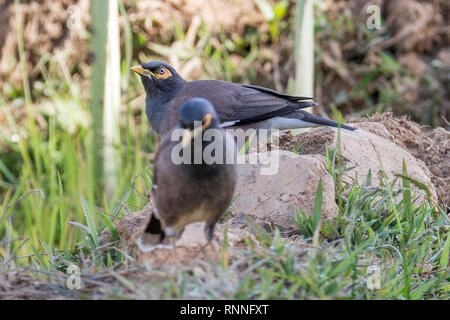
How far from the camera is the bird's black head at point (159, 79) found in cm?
484

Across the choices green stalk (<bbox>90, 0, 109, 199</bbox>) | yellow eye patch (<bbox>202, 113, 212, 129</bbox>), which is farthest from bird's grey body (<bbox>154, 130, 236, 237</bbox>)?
green stalk (<bbox>90, 0, 109, 199</bbox>)

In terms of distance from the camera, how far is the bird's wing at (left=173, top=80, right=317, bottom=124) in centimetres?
459

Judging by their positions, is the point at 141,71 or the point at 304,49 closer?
the point at 141,71

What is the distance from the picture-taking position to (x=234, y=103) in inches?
182

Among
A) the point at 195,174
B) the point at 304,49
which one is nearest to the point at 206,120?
the point at 195,174

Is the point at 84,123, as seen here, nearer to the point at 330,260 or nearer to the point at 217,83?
the point at 217,83

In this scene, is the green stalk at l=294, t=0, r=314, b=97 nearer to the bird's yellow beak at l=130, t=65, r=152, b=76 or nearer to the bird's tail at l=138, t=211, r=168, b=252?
the bird's yellow beak at l=130, t=65, r=152, b=76

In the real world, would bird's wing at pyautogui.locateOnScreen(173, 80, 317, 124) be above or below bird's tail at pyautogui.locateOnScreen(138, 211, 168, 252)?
above

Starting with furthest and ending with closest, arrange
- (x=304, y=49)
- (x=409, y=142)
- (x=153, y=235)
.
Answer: (x=304, y=49) < (x=409, y=142) < (x=153, y=235)

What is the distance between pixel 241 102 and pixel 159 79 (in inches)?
25.6

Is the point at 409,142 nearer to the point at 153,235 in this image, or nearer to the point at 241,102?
the point at 241,102

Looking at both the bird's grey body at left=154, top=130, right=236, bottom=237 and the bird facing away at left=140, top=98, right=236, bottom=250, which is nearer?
the bird facing away at left=140, top=98, right=236, bottom=250

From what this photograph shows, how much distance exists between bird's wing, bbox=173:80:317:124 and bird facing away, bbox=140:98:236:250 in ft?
6.13

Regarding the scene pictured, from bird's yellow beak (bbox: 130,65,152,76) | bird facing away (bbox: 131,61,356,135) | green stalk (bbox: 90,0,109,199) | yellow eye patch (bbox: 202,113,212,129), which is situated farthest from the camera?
green stalk (bbox: 90,0,109,199)
